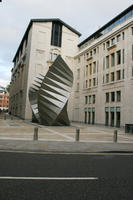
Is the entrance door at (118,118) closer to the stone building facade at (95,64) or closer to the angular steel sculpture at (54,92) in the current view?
the stone building facade at (95,64)

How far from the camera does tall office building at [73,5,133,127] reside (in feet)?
98.7

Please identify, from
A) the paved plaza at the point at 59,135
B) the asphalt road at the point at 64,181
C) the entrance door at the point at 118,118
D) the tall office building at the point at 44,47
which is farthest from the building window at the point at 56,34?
the asphalt road at the point at 64,181

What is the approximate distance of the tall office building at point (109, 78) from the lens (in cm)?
3009

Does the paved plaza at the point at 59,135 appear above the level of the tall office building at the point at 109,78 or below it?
below

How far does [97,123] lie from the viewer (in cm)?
3675

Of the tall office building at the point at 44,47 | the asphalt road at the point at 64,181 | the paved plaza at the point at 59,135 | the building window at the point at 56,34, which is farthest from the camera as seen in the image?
the building window at the point at 56,34

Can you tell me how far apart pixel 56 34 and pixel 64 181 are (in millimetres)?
48583

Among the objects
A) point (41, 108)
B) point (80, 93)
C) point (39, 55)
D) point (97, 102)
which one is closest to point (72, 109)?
point (80, 93)

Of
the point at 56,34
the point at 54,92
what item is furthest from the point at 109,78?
the point at 56,34

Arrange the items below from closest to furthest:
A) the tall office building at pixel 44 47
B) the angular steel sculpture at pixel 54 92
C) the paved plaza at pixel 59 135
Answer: the paved plaza at pixel 59 135, the angular steel sculpture at pixel 54 92, the tall office building at pixel 44 47

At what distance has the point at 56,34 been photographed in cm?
4812

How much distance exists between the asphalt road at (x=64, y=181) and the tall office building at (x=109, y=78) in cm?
2509

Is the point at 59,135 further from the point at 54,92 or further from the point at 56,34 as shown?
the point at 56,34

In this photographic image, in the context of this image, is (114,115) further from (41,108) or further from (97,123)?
(41,108)
